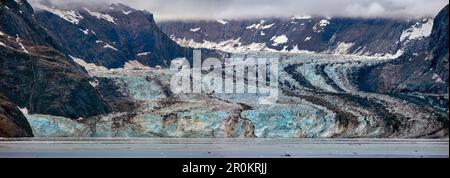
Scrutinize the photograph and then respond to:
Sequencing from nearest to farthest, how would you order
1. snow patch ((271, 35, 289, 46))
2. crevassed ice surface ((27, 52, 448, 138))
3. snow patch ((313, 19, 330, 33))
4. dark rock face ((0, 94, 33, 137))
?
dark rock face ((0, 94, 33, 137))
crevassed ice surface ((27, 52, 448, 138))
snow patch ((271, 35, 289, 46))
snow patch ((313, 19, 330, 33))

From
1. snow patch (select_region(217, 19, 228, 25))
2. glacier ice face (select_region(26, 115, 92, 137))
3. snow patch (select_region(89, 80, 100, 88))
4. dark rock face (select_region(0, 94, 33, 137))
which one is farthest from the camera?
snow patch (select_region(217, 19, 228, 25))

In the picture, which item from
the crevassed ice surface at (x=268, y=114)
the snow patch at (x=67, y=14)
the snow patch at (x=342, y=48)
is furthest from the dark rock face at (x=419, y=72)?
the snow patch at (x=67, y=14)

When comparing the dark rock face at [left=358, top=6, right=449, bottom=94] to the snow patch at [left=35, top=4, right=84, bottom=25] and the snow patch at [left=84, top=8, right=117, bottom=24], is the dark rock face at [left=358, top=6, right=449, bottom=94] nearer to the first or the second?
the snow patch at [left=84, top=8, right=117, bottom=24]

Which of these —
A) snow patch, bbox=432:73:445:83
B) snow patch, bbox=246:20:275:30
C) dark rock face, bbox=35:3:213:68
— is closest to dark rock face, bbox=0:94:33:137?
snow patch, bbox=432:73:445:83

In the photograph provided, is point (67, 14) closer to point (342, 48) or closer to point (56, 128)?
point (342, 48)

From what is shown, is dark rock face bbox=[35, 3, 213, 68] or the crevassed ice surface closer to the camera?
the crevassed ice surface

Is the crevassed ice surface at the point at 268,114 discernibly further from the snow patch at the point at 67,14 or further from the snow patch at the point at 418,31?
the snow patch at the point at 418,31

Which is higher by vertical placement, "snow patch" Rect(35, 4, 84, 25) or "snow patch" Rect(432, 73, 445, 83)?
"snow patch" Rect(35, 4, 84, 25)

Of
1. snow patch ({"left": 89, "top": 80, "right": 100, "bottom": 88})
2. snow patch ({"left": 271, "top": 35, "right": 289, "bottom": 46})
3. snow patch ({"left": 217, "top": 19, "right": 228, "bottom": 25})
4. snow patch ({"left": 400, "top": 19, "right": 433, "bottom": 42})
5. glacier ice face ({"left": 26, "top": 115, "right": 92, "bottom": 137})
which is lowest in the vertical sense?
glacier ice face ({"left": 26, "top": 115, "right": 92, "bottom": 137})
